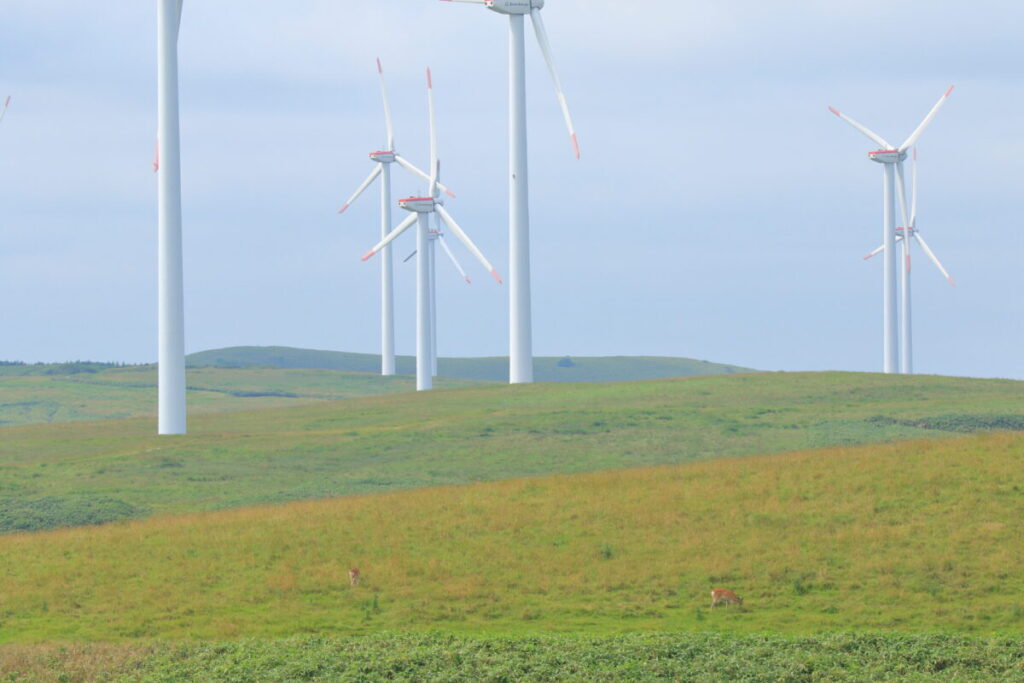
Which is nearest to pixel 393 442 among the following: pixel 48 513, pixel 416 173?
pixel 48 513

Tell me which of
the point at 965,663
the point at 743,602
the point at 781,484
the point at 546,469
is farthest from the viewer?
the point at 546,469

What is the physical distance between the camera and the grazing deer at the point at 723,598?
32062 mm

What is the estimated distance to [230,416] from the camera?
3875 inches

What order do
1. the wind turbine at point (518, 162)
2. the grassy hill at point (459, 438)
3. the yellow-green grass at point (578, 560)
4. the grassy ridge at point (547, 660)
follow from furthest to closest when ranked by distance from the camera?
the wind turbine at point (518, 162)
the grassy hill at point (459, 438)
the yellow-green grass at point (578, 560)
the grassy ridge at point (547, 660)

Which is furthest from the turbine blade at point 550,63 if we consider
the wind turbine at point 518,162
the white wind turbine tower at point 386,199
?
the white wind turbine tower at point 386,199

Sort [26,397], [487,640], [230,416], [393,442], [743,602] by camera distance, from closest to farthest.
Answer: [487,640] < [743,602] < [393,442] < [230,416] < [26,397]

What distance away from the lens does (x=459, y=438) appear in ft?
226

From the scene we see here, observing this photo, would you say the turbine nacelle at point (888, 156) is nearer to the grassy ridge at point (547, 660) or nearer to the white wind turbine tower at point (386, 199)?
the white wind turbine tower at point (386, 199)

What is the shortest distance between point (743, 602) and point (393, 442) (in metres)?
37.6

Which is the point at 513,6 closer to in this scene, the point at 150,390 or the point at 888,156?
the point at 888,156

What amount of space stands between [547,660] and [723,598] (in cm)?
771

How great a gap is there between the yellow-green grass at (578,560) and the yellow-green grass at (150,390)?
78245mm

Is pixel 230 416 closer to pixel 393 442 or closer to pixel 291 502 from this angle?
pixel 393 442

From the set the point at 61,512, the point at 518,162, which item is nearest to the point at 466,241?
the point at 518,162
